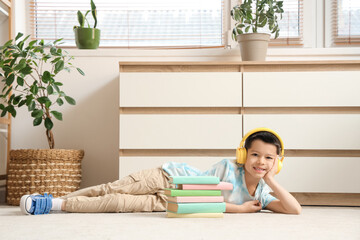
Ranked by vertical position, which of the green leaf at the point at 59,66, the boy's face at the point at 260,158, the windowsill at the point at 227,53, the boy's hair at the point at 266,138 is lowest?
the boy's face at the point at 260,158

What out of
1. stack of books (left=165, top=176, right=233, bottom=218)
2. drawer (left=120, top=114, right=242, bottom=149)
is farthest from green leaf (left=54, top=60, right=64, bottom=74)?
stack of books (left=165, top=176, right=233, bottom=218)

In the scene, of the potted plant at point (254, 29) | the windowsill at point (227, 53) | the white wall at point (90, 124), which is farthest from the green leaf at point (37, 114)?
the potted plant at point (254, 29)

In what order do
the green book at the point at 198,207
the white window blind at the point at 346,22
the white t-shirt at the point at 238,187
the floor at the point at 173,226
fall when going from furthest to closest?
the white window blind at the point at 346,22 → the white t-shirt at the point at 238,187 → the green book at the point at 198,207 → the floor at the point at 173,226

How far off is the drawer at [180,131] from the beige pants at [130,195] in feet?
1.77

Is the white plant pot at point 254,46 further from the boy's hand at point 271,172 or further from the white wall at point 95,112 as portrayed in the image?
the boy's hand at point 271,172

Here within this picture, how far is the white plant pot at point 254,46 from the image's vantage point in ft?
10.6

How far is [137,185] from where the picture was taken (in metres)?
2.44

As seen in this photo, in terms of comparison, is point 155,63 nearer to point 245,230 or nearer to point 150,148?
point 150,148

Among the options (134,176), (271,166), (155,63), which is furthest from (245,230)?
(155,63)

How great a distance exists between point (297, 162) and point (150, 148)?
0.86 meters

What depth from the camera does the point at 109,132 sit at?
350 centimetres

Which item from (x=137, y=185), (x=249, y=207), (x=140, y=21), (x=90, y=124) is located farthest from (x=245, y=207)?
(x=140, y=21)

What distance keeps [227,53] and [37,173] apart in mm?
1483

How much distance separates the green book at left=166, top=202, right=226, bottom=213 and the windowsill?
1560 millimetres
